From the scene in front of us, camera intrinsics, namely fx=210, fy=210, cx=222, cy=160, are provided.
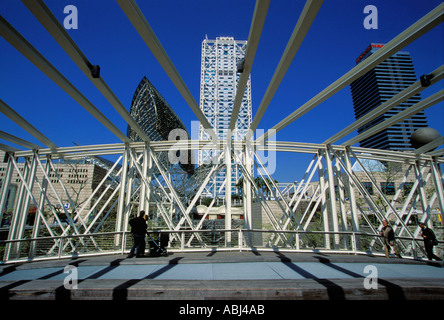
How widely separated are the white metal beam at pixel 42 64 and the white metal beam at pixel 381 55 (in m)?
6.88

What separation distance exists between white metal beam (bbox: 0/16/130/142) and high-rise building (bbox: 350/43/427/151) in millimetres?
11216

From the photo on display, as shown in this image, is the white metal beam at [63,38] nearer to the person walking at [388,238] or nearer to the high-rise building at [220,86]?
the person walking at [388,238]

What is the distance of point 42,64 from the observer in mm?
4918

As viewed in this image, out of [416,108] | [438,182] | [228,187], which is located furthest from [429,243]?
[228,187]

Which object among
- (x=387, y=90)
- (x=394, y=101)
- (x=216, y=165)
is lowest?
(x=216, y=165)

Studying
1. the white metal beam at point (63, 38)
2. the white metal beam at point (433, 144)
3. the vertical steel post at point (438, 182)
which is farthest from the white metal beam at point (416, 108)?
the white metal beam at point (63, 38)

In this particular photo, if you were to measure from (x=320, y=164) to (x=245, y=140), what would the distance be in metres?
4.12

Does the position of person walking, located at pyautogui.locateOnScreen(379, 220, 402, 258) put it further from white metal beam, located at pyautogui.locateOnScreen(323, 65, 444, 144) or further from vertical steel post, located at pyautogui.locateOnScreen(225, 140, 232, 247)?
vertical steel post, located at pyautogui.locateOnScreen(225, 140, 232, 247)

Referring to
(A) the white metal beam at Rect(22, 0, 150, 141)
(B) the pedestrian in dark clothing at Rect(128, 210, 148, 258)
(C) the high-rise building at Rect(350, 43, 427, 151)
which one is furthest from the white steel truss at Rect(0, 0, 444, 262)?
(C) the high-rise building at Rect(350, 43, 427, 151)

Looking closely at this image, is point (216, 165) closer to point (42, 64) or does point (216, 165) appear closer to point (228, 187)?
point (228, 187)

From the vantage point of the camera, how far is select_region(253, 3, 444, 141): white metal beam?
155 inches

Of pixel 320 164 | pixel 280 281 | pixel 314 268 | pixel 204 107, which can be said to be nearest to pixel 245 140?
pixel 320 164

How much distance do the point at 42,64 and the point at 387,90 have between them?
98.7 feet
